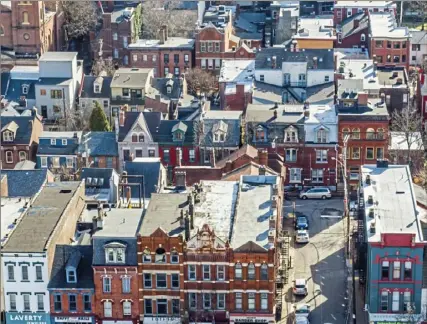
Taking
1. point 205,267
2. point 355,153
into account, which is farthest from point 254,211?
point 355,153

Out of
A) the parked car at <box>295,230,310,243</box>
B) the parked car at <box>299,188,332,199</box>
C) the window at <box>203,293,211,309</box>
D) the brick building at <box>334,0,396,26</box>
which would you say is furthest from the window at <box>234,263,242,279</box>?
the brick building at <box>334,0,396,26</box>

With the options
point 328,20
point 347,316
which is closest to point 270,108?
point 347,316

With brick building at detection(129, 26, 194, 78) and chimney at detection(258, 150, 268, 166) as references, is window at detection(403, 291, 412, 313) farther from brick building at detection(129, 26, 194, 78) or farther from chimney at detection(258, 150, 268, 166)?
brick building at detection(129, 26, 194, 78)

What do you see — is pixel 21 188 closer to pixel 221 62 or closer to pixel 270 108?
pixel 270 108

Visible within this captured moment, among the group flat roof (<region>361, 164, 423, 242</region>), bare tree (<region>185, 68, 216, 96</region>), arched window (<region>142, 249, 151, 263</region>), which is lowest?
arched window (<region>142, 249, 151, 263</region>)

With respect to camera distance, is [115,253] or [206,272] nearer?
[115,253]

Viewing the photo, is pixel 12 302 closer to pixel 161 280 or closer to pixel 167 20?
pixel 161 280

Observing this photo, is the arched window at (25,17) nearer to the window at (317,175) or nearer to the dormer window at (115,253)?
the window at (317,175)

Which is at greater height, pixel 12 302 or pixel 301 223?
pixel 12 302
